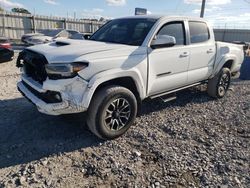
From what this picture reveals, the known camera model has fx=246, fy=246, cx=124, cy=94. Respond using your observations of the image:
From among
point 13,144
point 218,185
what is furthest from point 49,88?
point 218,185

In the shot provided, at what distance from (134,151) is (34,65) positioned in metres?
Answer: 2.01

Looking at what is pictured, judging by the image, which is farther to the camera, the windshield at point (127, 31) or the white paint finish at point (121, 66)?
the windshield at point (127, 31)

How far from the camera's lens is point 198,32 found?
5.31m

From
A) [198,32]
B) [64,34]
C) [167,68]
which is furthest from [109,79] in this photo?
[64,34]

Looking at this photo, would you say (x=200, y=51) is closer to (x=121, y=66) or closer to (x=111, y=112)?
(x=121, y=66)

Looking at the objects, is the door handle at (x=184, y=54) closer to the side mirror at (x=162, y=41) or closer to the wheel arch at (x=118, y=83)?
the side mirror at (x=162, y=41)

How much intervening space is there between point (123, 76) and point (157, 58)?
31.4 inches

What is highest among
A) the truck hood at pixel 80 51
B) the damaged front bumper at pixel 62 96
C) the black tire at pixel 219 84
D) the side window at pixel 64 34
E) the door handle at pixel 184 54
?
the truck hood at pixel 80 51

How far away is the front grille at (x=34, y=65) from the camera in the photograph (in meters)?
3.60

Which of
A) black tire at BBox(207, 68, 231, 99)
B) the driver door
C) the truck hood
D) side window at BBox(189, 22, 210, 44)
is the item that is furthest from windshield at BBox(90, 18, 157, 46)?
black tire at BBox(207, 68, 231, 99)

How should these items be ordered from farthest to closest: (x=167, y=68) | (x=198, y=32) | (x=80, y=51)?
(x=198, y=32), (x=167, y=68), (x=80, y=51)

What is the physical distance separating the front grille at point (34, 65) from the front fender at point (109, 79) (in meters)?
0.74

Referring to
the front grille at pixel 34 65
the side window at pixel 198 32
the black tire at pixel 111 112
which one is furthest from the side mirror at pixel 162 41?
the front grille at pixel 34 65

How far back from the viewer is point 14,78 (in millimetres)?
7527
